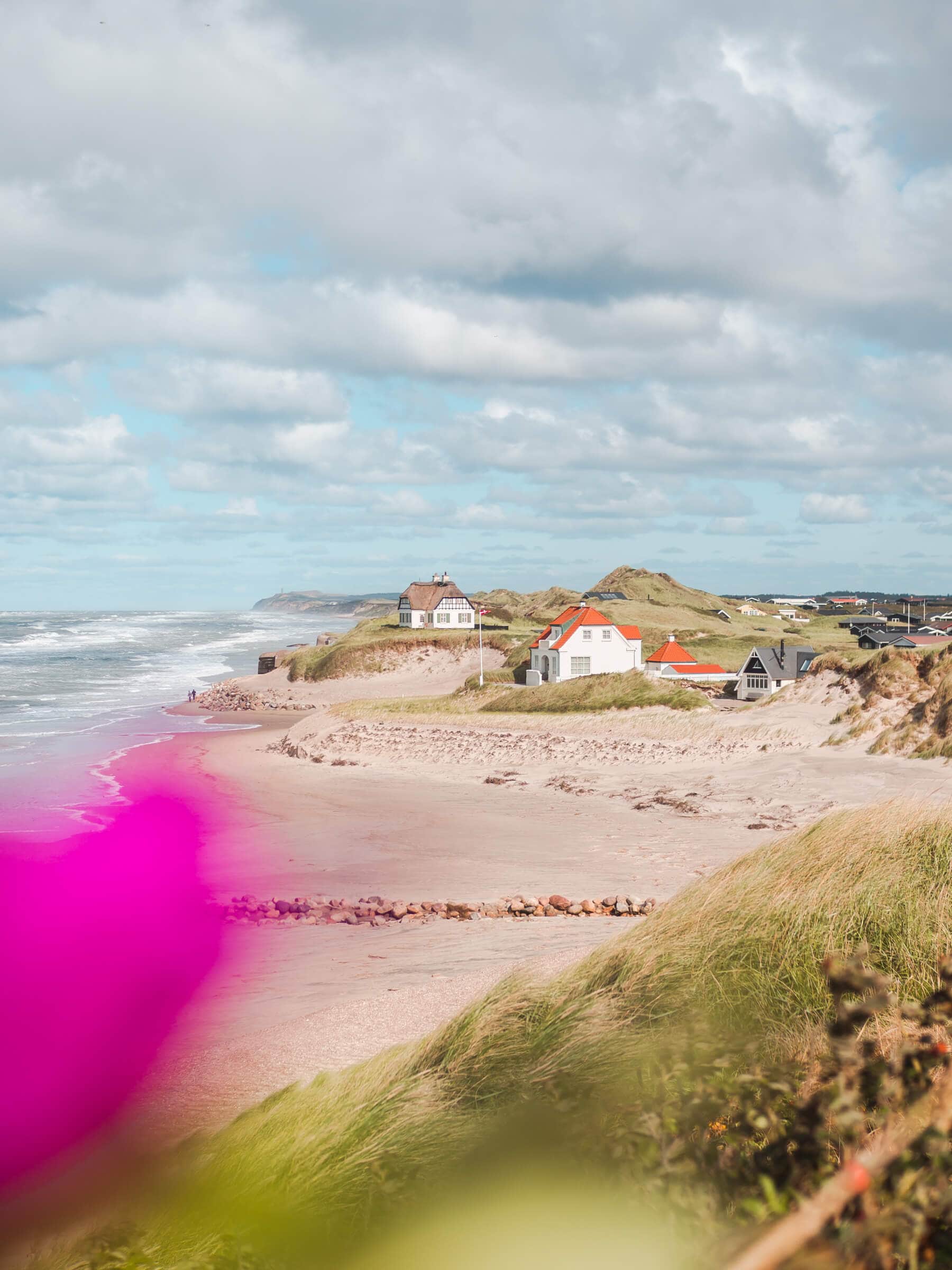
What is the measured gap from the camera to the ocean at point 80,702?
1081 inches

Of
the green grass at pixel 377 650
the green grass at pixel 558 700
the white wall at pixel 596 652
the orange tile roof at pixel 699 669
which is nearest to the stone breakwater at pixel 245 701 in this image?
the green grass at pixel 377 650

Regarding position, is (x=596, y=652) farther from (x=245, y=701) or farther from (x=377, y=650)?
(x=377, y=650)

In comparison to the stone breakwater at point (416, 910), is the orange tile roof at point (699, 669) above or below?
above

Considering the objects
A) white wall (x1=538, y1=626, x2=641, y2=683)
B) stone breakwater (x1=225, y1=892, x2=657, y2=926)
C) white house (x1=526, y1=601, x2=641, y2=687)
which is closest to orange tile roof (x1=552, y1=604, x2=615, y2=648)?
white house (x1=526, y1=601, x2=641, y2=687)

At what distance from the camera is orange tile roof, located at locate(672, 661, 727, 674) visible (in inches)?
2232

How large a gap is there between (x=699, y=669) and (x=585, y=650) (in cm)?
965

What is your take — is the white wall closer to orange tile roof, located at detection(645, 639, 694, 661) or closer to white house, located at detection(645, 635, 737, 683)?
white house, located at detection(645, 635, 737, 683)

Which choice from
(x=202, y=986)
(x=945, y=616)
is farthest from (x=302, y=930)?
(x=945, y=616)

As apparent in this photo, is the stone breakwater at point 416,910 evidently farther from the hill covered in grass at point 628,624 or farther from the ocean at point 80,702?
the hill covered in grass at point 628,624

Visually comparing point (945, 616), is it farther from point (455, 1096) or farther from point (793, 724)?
point (455, 1096)

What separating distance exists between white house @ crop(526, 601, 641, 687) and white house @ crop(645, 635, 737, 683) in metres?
3.10

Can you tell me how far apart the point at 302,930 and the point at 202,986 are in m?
2.48

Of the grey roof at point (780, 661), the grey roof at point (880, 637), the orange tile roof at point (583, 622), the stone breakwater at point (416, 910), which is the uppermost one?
the orange tile roof at point (583, 622)

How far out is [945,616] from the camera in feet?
502
